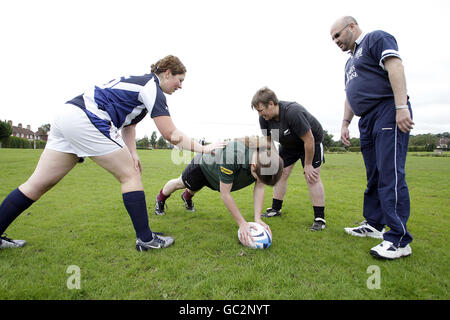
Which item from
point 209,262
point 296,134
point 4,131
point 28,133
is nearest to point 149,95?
point 209,262

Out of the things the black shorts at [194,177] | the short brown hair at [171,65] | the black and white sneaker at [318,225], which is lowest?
the black and white sneaker at [318,225]

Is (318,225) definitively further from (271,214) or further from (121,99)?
(121,99)

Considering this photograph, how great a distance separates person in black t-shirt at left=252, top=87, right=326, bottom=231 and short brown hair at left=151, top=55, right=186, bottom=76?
Result: 1355 millimetres

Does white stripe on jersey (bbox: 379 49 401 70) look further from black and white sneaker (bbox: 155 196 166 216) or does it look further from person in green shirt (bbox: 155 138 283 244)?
black and white sneaker (bbox: 155 196 166 216)

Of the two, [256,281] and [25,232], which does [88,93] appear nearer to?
[25,232]

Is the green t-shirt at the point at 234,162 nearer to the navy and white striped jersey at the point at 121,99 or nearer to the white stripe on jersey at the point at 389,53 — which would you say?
the navy and white striped jersey at the point at 121,99

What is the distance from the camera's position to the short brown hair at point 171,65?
3.27 m

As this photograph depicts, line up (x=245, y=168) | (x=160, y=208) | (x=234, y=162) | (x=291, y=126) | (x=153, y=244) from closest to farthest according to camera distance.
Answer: (x=153, y=244), (x=234, y=162), (x=245, y=168), (x=291, y=126), (x=160, y=208)

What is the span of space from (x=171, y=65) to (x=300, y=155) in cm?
286

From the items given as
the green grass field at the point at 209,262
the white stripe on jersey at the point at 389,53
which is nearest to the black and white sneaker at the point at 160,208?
the green grass field at the point at 209,262

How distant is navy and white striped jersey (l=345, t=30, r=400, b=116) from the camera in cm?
315

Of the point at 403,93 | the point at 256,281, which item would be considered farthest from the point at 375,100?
the point at 256,281

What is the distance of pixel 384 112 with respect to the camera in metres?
3.25

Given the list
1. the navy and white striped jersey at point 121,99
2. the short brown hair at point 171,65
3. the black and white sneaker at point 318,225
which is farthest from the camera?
the black and white sneaker at point 318,225
